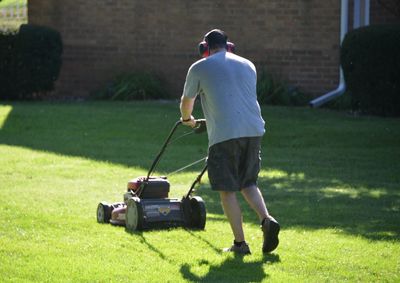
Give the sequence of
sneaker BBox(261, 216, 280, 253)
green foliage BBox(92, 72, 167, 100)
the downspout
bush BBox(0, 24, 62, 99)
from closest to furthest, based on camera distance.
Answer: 1. sneaker BBox(261, 216, 280, 253)
2. the downspout
3. bush BBox(0, 24, 62, 99)
4. green foliage BBox(92, 72, 167, 100)

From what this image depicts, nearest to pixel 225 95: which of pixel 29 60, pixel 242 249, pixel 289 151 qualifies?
pixel 242 249

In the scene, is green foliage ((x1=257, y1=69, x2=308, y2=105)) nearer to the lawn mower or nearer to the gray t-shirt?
the lawn mower

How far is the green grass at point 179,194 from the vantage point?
7.15 metres

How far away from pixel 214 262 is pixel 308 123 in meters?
8.41

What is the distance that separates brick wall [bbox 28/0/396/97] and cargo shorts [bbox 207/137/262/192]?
10.9 metres

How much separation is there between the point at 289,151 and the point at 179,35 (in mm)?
6428

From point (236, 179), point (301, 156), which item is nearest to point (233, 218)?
point (236, 179)

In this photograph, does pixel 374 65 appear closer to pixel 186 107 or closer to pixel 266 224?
pixel 186 107

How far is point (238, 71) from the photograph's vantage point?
760 cm

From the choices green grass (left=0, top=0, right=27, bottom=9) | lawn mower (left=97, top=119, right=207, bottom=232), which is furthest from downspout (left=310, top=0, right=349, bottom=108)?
green grass (left=0, top=0, right=27, bottom=9)

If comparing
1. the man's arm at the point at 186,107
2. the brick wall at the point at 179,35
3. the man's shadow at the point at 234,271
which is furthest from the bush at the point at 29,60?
the man's shadow at the point at 234,271

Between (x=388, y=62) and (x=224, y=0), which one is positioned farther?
(x=224, y=0)

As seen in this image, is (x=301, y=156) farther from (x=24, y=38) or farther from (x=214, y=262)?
(x=24, y=38)

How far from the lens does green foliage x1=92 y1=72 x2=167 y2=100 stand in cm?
1911
